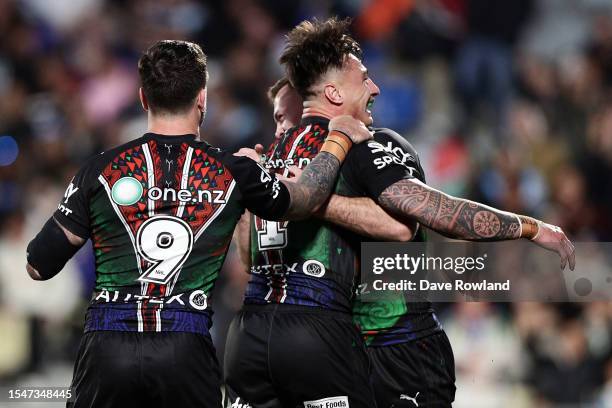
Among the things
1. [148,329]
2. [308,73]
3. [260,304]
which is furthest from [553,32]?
[148,329]

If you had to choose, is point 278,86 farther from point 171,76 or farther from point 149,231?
point 149,231

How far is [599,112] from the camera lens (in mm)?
9734

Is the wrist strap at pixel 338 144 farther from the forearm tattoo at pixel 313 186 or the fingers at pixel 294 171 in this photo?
the fingers at pixel 294 171

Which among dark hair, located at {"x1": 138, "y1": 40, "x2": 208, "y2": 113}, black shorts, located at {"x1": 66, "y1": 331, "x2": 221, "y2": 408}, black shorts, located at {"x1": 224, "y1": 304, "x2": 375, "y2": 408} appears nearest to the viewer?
black shorts, located at {"x1": 66, "y1": 331, "x2": 221, "y2": 408}

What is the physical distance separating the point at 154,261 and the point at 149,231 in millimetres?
125

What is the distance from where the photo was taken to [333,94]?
15.1ft

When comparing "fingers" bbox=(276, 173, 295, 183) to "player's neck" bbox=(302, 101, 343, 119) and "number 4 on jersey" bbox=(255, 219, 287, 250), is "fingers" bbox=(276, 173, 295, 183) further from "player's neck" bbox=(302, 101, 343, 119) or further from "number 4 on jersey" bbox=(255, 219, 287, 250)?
"player's neck" bbox=(302, 101, 343, 119)

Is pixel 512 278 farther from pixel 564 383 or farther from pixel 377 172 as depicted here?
pixel 564 383

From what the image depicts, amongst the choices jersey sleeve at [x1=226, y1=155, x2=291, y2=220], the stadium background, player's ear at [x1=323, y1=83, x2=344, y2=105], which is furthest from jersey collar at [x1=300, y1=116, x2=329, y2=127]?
the stadium background

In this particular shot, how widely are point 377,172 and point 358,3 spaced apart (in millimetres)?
6640

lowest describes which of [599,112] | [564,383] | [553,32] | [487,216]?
[564,383]

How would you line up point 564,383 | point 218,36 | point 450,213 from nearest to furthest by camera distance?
1. point 450,213
2. point 564,383
3. point 218,36

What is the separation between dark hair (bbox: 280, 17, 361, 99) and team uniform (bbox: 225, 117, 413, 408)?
1.09 ft

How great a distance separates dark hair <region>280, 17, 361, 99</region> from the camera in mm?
4645
